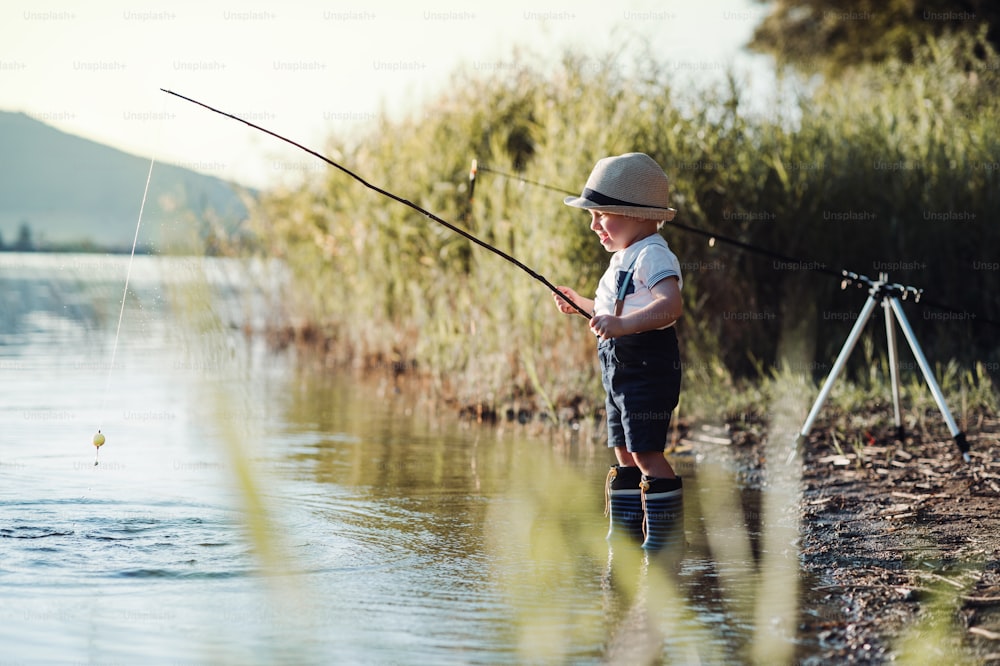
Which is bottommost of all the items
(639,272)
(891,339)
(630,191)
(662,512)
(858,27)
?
(662,512)

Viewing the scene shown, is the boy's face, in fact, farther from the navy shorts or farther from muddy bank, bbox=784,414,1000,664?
muddy bank, bbox=784,414,1000,664

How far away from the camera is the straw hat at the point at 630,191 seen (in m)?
5.19

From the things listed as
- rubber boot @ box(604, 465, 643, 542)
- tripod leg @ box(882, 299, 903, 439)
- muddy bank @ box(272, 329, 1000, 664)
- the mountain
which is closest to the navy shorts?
rubber boot @ box(604, 465, 643, 542)

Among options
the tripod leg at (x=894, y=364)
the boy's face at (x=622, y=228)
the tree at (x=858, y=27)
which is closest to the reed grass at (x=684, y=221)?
the tripod leg at (x=894, y=364)

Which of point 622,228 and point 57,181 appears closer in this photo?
point 622,228

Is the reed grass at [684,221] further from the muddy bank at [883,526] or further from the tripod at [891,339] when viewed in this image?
the tripod at [891,339]

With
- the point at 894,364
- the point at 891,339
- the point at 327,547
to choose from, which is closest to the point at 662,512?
the point at 327,547

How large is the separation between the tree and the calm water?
2002 centimetres

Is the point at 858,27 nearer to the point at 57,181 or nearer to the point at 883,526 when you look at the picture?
the point at 883,526

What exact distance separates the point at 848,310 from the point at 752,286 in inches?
41.8

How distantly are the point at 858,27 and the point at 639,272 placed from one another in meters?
26.2

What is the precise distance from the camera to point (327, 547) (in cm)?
542

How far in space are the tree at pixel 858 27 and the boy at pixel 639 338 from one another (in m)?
22.2

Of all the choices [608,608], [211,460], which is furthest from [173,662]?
[211,460]
